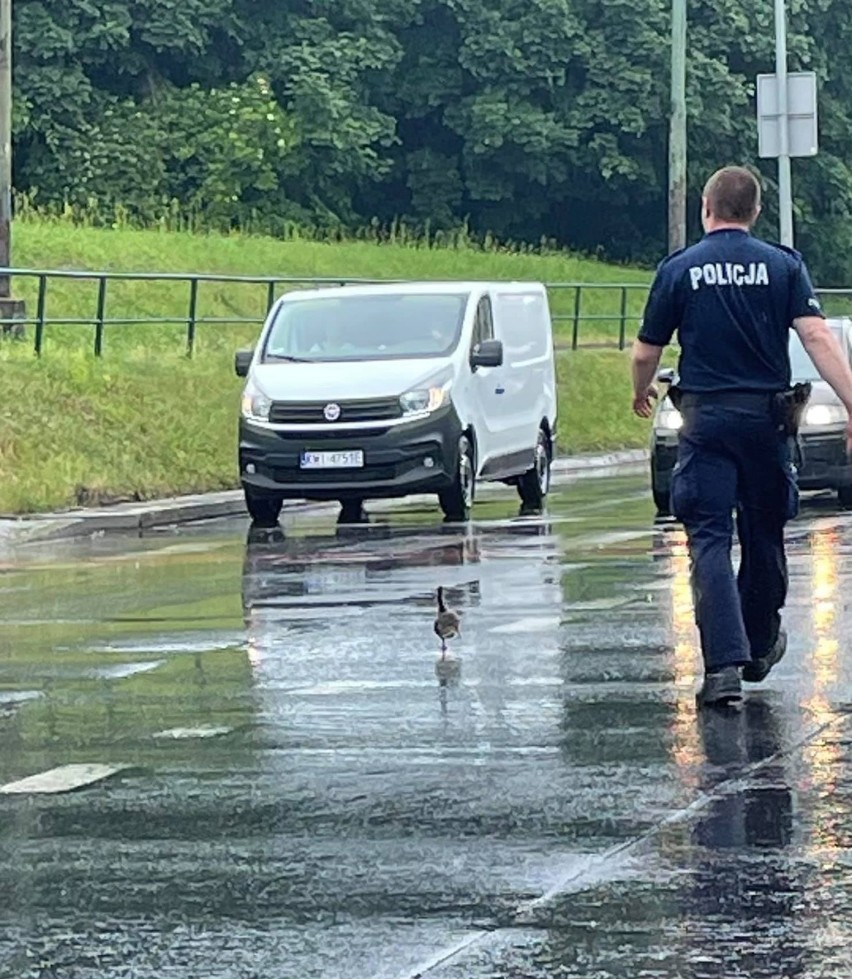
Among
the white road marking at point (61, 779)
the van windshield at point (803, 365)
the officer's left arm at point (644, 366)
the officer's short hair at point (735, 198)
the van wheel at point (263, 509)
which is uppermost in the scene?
the officer's short hair at point (735, 198)

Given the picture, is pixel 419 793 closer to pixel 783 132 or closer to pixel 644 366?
pixel 644 366

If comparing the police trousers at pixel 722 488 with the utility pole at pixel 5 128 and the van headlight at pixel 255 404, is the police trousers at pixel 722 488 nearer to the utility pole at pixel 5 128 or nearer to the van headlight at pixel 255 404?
the van headlight at pixel 255 404

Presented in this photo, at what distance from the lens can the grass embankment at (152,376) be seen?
23.5 m

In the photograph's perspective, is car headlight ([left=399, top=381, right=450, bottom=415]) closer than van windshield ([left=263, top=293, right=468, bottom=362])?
Yes

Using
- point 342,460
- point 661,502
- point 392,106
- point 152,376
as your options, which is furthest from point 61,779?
point 392,106

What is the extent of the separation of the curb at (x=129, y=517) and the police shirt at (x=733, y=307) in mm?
11169

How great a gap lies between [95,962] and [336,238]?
4895 cm

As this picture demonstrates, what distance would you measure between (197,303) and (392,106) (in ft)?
85.3

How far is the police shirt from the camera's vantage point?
8945 millimetres

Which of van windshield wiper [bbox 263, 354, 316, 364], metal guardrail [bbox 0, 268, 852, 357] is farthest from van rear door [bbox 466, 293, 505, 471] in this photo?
metal guardrail [bbox 0, 268, 852, 357]

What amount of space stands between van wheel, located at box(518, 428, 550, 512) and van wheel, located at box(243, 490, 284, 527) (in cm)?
261

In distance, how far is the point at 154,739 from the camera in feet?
28.2

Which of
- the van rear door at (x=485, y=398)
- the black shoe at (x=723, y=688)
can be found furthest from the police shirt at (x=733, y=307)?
the van rear door at (x=485, y=398)

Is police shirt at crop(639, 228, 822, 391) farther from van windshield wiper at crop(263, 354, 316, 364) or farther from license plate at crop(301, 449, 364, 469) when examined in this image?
van windshield wiper at crop(263, 354, 316, 364)
